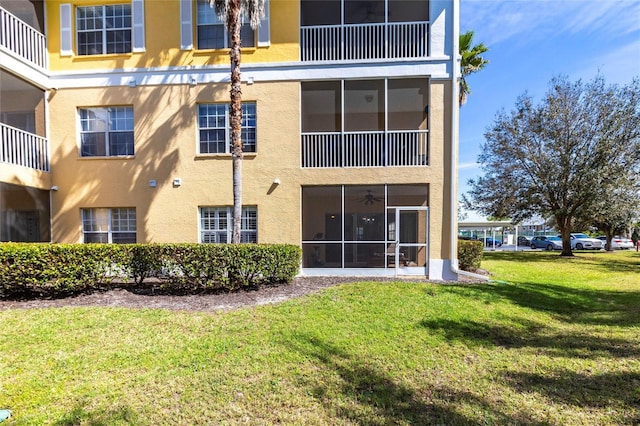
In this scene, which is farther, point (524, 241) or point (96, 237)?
point (524, 241)

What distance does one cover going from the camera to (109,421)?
3.32 meters

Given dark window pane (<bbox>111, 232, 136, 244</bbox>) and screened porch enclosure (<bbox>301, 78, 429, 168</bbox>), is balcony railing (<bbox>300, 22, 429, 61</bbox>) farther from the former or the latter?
dark window pane (<bbox>111, 232, 136, 244</bbox>)

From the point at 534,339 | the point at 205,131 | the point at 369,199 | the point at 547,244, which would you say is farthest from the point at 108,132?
the point at 547,244

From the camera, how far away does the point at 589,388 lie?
4.08m

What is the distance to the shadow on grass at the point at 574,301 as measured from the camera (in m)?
6.98

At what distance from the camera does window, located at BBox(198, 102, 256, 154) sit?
10.9 metres

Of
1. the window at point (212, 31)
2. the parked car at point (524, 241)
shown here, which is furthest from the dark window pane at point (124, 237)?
the parked car at point (524, 241)

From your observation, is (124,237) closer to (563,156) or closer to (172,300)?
(172,300)

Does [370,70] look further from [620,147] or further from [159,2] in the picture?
[620,147]

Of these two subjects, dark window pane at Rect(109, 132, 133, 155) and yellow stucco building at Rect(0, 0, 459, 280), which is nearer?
yellow stucco building at Rect(0, 0, 459, 280)

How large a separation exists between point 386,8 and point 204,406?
12.2 meters

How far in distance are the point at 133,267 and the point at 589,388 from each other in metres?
9.64

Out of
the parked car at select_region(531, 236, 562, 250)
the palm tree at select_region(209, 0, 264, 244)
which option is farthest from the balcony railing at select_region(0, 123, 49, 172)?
the parked car at select_region(531, 236, 562, 250)

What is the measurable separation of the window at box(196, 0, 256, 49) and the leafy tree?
17620 mm
